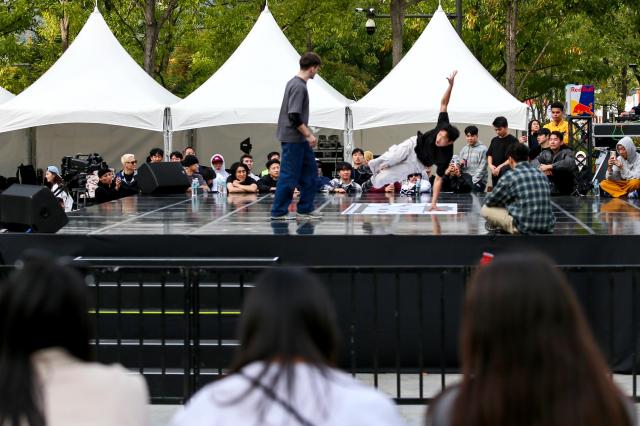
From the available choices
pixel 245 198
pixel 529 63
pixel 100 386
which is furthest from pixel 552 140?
pixel 529 63

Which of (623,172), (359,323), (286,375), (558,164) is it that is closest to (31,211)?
(359,323)

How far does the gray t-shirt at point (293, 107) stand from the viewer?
11.8 meters

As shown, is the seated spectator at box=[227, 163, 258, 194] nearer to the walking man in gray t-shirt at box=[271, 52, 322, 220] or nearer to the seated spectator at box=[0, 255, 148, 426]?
the walking man in gray t-shirt at box=[271, 52, 322, 220]

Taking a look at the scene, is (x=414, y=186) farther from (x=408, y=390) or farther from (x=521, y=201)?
(x=408, y=390)

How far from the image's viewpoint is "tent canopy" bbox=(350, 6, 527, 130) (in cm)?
2262

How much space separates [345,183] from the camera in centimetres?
1925

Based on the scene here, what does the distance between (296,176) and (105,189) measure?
6.62 metres

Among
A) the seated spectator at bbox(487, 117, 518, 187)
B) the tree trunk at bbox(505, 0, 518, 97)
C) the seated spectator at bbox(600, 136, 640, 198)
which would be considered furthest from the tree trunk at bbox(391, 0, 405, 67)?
the seated spectator at bbox(487, 117, 518, 187)

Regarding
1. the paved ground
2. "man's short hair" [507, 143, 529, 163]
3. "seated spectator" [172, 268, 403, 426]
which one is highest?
"man's short hair" [507, 143, 529, 163]

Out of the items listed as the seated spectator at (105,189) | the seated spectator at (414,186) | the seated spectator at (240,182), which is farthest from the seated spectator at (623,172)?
the seated spectator at (105,189)

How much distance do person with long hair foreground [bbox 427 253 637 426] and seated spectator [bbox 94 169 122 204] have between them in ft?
51.3

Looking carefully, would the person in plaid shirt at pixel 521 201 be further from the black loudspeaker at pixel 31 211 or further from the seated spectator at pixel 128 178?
the seated spectator at pixel 128 178

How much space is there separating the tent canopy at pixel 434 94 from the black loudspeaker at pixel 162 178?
497cm

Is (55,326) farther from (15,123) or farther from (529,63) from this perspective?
(529,63)
